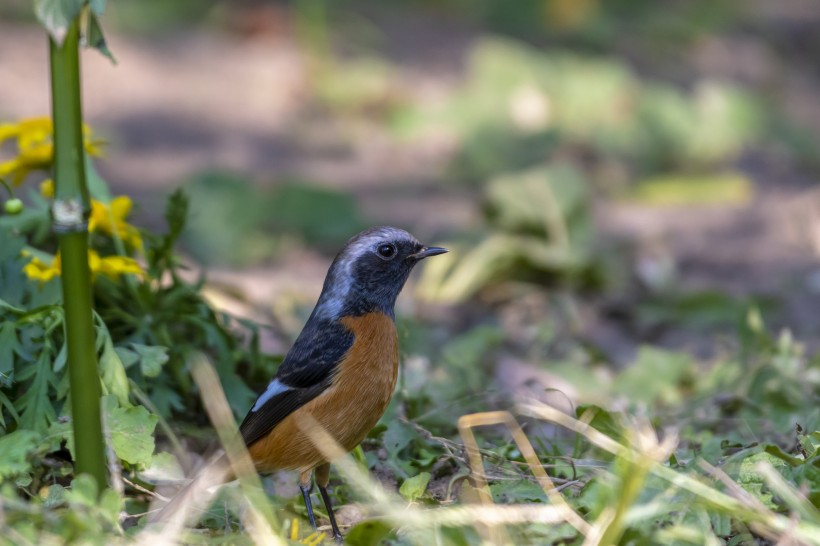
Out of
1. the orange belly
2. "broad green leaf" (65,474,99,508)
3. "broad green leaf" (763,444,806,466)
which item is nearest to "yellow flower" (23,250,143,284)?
the orange belly

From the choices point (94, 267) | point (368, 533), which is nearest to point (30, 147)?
point (94, 267)

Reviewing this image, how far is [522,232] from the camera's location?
21.9ft

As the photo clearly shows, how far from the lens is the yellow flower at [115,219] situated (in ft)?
12.0

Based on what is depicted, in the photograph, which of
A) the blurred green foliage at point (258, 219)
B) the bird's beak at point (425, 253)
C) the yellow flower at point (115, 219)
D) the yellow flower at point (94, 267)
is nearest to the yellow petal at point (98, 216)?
the yellow flower at point (115, 219)

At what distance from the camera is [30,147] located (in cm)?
385

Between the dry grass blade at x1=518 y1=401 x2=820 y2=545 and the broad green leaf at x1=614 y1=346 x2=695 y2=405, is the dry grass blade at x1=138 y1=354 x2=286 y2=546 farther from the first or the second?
the broad green leaf at x1=614 y1=346 x2=695 y2=405

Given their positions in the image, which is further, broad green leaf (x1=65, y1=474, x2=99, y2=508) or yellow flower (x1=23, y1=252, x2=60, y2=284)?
yellow flower (x1=23, y1=252, x2=60, y2=284)

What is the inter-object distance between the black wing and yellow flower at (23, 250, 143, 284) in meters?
0.60

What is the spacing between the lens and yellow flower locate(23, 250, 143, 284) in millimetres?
3373

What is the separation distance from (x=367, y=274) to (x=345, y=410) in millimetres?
510

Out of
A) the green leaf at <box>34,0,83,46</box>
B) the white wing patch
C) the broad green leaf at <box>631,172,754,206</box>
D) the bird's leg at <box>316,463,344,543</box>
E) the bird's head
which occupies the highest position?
the green leaf at <box>34,0,83,46</box>

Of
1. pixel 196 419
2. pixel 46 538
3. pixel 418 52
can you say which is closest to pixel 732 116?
pixel 418 52

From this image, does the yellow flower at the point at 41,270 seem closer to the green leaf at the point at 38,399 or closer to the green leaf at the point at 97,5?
the green leaf at the point at 38,399

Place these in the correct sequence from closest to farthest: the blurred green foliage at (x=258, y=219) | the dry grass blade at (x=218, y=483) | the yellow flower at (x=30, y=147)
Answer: the dry grass blade at (x=218, y=483)
the yellow flower at (x=30, y=147)
the blurred green foliage at (x=258, y=219)
